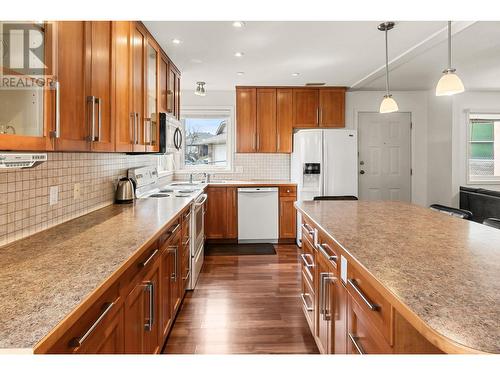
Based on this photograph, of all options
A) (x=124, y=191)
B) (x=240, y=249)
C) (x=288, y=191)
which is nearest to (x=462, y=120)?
(x=288, y=191)

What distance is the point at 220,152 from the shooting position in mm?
5520

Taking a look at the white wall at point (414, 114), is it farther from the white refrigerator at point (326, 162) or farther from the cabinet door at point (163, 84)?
the cabinet door at point (163, 84)

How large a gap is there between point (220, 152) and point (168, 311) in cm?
360

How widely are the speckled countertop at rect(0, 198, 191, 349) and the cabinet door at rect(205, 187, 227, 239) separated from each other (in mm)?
2799

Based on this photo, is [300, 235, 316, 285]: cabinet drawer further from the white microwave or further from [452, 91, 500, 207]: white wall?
[452, 91, 500, 207]: white wall

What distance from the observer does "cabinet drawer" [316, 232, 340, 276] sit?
1.54 metres

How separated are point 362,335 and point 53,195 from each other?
1.65m

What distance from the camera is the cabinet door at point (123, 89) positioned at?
2.04 meters

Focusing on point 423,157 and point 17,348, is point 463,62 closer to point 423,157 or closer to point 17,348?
point 423,157

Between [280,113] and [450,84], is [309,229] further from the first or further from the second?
[280,113]

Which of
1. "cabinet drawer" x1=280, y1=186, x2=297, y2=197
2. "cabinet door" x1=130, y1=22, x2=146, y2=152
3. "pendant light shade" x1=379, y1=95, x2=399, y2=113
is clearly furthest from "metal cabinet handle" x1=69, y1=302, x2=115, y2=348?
"cabinet drawer" x1=280, y1=186, x2=297, y2=197

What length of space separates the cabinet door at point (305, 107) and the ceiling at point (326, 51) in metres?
0.29
